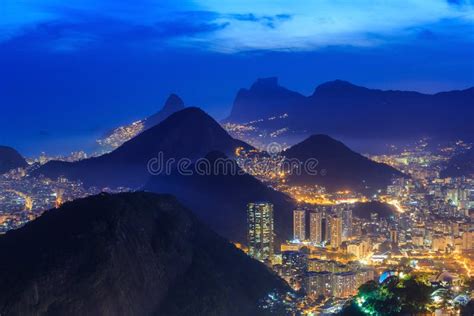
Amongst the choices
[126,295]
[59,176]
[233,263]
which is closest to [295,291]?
[233,263]

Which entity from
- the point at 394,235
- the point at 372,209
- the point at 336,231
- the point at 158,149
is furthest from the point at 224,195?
the point at 158,149

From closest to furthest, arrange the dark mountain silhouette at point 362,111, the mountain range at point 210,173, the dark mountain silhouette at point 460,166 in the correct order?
the mountain range at point 210,173, the dark mountain silhouette at point 460,166, the dark mountain silhouette at point 362,111

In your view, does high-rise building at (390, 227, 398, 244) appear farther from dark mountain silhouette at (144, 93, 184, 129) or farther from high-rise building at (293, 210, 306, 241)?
dark mountain silhouette at (144, 93, 184, 129)

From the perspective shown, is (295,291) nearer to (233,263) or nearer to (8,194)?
(233,263)

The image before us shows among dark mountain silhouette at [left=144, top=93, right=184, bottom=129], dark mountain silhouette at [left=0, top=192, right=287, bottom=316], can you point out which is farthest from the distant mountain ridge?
dark mountain silhouette at [left=0, top=192, right=287, bottom=316]

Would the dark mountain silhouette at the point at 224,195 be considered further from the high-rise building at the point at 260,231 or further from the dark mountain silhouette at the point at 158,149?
the dark mountain silhouette at the point at 158,149

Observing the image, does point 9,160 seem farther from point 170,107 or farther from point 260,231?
point 260,231

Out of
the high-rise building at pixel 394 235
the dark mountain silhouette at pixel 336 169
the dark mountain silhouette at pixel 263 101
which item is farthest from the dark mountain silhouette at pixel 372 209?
the dark mountain silhouette at pixel 263 101
